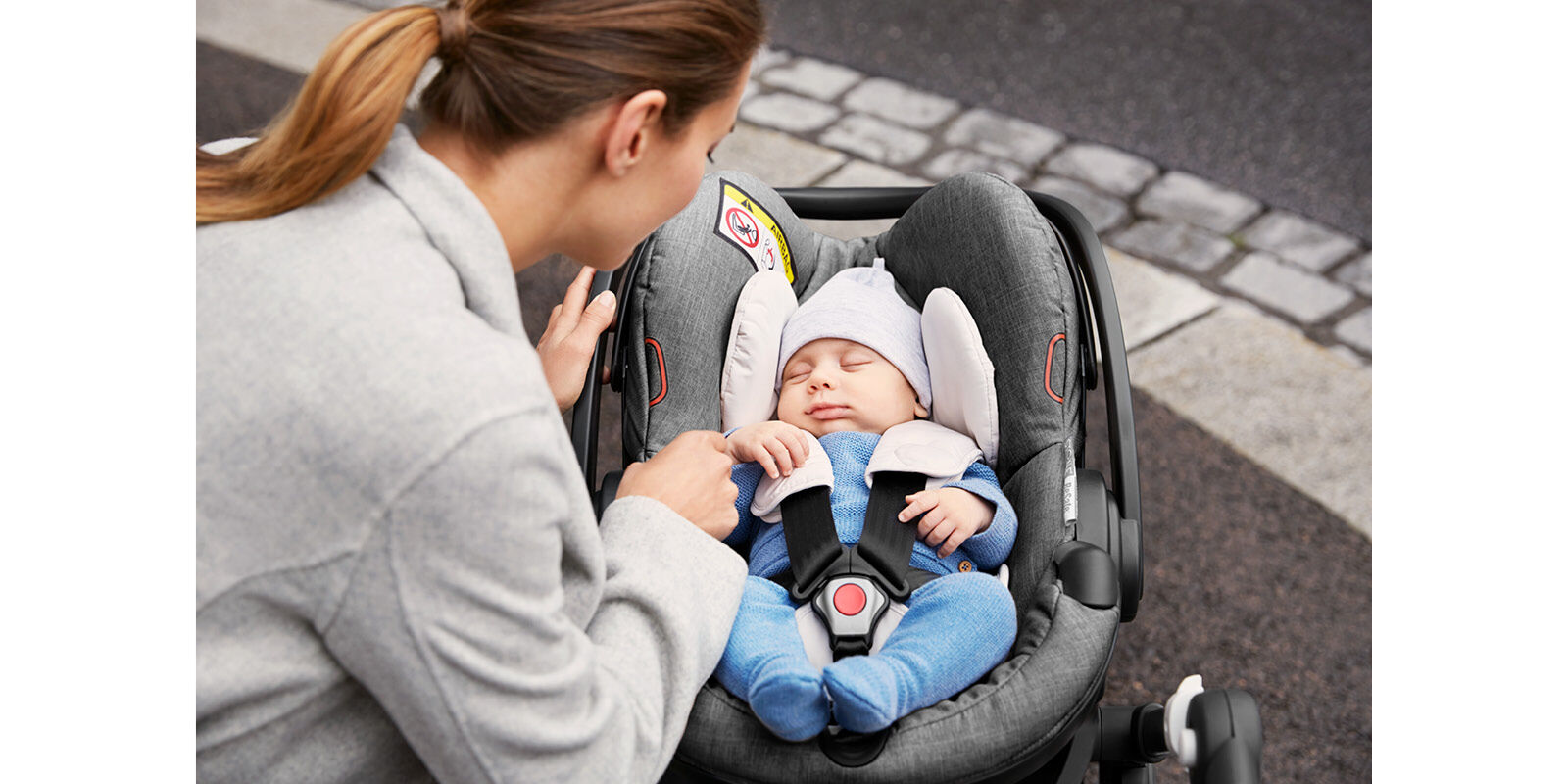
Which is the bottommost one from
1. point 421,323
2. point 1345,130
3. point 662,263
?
point 1345,130

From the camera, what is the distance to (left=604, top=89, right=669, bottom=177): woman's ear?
1.23m

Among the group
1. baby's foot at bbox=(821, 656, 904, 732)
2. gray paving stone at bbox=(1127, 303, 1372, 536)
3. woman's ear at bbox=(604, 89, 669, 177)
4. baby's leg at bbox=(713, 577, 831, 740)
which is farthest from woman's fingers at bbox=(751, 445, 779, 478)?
gray paving stone at bbox=(1127, 303, 1372, 536)

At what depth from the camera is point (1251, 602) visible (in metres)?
2.74

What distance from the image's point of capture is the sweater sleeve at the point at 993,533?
1916 mm

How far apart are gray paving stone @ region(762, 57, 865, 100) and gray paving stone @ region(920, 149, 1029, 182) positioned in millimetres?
654

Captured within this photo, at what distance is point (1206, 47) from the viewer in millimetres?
4832

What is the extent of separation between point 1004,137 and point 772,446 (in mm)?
2624

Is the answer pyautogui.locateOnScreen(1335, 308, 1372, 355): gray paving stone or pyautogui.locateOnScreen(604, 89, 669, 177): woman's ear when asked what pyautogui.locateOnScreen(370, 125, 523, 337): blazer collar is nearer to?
pyautogui.locateOnScreen(604, 89, 669, 177): woman's ear

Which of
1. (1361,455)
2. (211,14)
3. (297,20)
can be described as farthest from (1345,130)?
(211,14)

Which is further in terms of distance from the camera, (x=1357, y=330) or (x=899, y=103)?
(x=899, y=103)

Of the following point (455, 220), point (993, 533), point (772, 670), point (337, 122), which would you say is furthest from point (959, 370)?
point (337, 122)

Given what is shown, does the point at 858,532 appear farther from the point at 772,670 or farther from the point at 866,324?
the point at 772,670

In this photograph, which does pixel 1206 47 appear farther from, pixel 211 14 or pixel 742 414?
pixel 211 14

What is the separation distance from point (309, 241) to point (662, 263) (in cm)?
106
